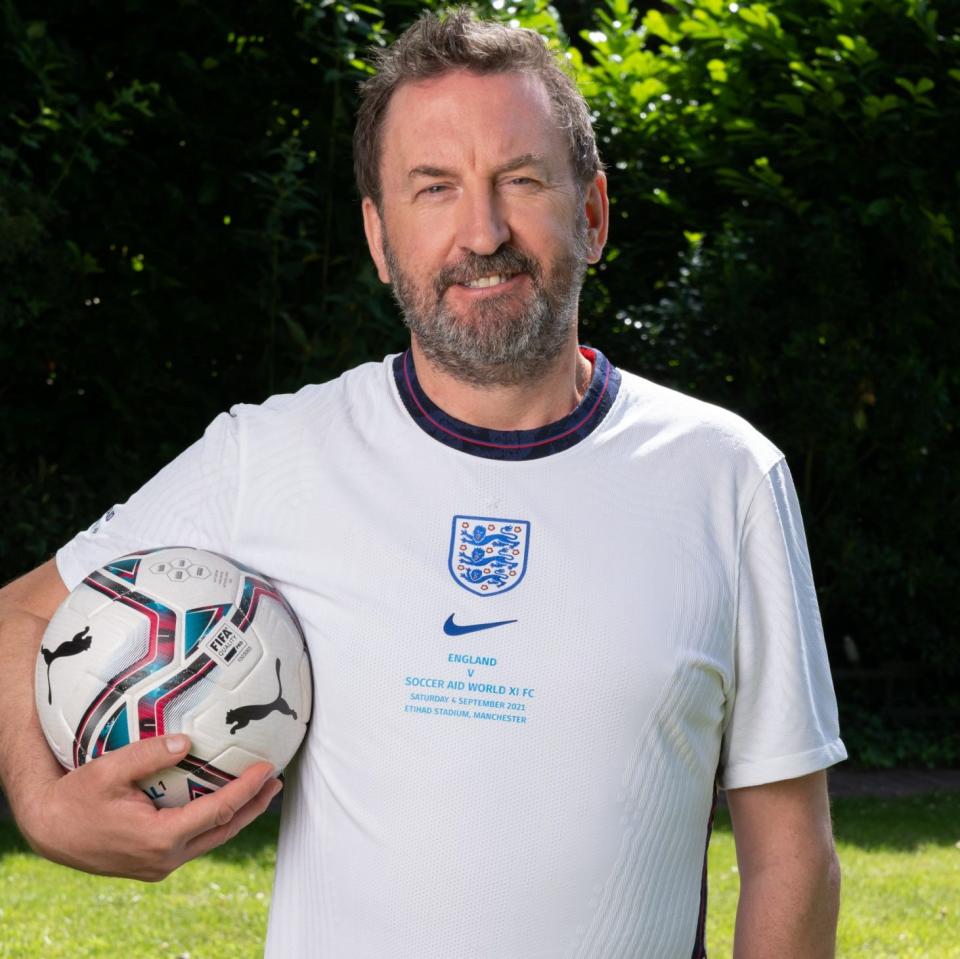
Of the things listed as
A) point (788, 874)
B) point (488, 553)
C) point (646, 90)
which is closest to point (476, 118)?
point (488, 553)

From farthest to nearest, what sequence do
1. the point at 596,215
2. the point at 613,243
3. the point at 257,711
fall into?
the point at 613,243
the point at 596,215
the point at 257,711

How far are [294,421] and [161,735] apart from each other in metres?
0.57

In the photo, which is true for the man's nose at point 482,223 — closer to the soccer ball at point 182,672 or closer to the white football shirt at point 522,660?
the white football shirt at point 522,660

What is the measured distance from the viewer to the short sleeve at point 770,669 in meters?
2.15

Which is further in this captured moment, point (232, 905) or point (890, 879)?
point (890, 879)

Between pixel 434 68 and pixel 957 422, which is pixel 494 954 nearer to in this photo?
pixel 434 68

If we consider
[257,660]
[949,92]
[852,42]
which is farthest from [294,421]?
[949,92]

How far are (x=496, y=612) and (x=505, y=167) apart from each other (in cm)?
71

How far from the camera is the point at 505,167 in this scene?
2.21 metres

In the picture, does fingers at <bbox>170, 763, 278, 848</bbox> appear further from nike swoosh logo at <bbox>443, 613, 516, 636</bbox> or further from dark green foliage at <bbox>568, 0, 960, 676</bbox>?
dark green foliage at <bbox>568, 0, 960, 676</bbox>

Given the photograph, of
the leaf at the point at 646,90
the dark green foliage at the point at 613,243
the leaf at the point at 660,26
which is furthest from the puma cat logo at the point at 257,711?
the leaf at the point at 660,26

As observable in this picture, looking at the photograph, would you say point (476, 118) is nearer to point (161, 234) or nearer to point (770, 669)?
point (770, 669)

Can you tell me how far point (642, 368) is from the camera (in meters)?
7.67

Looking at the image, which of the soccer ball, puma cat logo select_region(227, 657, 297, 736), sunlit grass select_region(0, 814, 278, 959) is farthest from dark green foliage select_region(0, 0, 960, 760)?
puma cat logo select_region(227, 657, 297, 736)
